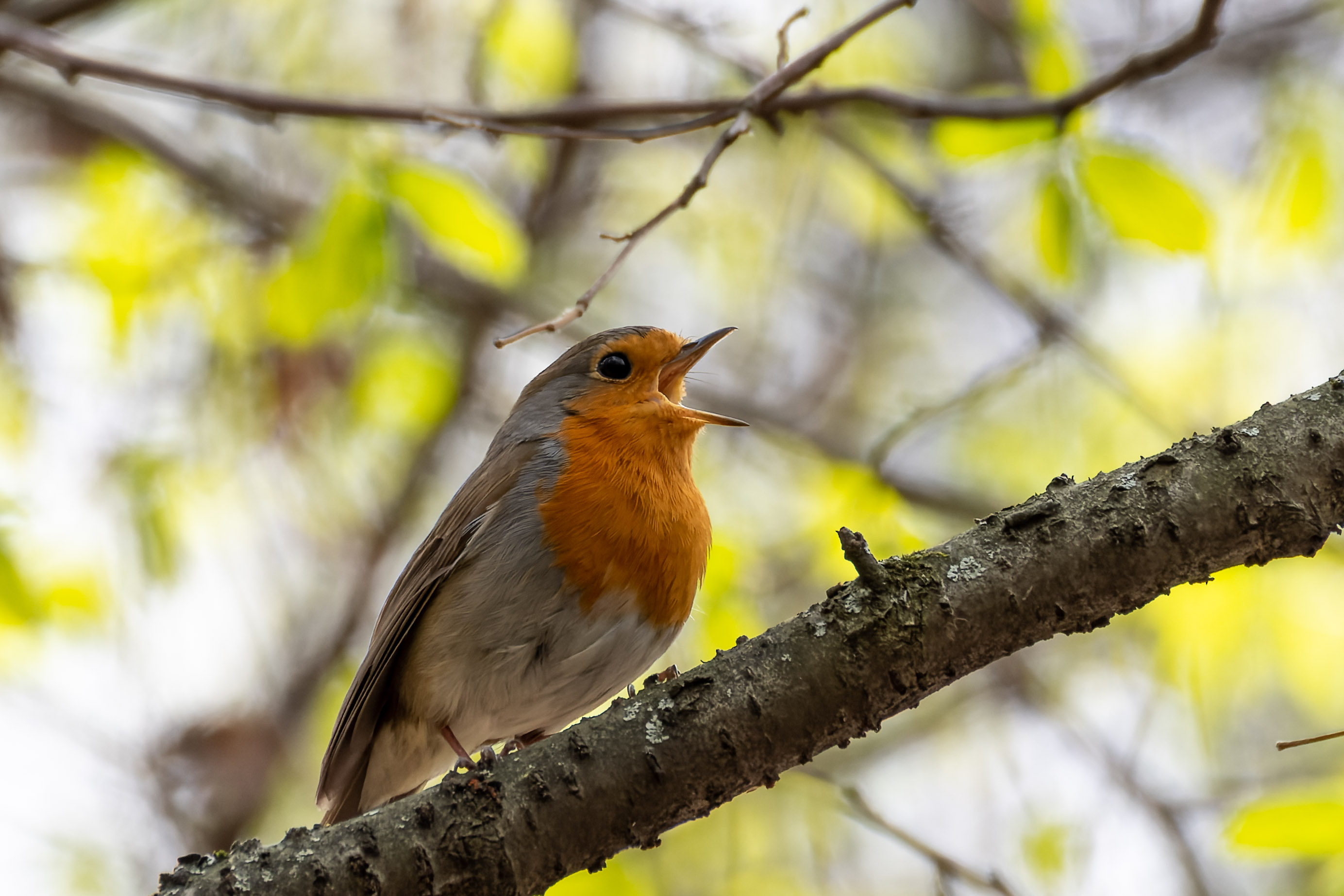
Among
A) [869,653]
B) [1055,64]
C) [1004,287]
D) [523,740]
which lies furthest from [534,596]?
[1004,287]

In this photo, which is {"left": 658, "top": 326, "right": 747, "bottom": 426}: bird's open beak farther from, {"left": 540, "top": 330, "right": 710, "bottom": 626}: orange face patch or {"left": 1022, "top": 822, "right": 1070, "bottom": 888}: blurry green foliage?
{"left": 1022, "top": 822, "right": 1070, "bottom": 888}: blurry green foliage

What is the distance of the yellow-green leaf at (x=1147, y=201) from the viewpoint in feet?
10.3

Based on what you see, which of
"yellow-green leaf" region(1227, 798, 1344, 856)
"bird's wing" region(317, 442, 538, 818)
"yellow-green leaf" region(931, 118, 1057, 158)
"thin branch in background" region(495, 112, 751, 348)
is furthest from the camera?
"bird's wing" region(317, 442, 538, 818)

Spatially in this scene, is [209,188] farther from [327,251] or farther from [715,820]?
[715,820]

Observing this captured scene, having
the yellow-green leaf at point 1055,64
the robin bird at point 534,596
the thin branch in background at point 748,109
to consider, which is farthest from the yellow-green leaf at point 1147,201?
the robin bird at point 534,596

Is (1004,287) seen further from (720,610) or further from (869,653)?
(869,653)

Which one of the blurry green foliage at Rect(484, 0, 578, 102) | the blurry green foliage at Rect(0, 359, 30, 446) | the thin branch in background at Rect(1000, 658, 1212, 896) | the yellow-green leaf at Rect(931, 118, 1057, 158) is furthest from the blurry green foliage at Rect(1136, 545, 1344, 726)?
the blurry green foliage at Rect(0, 359, 30, 446)

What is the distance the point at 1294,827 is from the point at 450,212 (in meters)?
2.98

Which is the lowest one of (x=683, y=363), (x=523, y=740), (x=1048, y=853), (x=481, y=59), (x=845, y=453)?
(x=1048, y=853)

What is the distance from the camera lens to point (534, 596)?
344 centimetres

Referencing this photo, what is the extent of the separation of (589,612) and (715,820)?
3173mm

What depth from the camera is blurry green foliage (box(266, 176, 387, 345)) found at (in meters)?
3.46

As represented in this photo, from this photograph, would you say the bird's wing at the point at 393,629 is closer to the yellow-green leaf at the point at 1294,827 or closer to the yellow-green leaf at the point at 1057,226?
the yellow-green leaf at the point at 1057,226

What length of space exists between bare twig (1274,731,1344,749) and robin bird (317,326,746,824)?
1.79 metres
